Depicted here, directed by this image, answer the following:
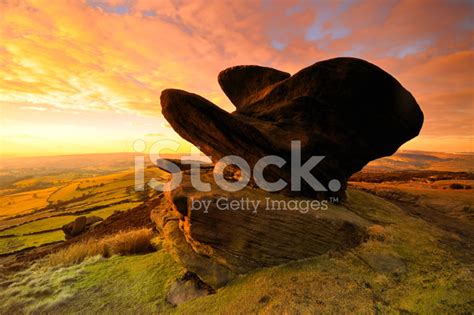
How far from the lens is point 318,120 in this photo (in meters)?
12.8

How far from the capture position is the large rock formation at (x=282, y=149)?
29.2 ft

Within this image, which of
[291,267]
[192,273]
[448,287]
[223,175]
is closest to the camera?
[448,287]

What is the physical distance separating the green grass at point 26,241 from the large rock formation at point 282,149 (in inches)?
1653

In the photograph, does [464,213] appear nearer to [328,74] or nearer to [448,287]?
[448,287]

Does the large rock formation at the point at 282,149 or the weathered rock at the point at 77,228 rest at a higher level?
the large rock formation at the point at 282,149

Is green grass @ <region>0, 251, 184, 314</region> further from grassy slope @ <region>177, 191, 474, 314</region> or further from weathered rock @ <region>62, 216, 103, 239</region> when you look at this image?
weathered rock @ <region>62, 216, 103, 239</region>

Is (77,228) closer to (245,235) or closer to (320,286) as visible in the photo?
(245,235)

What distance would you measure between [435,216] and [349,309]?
1369cm

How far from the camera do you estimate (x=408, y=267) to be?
800 centimetres

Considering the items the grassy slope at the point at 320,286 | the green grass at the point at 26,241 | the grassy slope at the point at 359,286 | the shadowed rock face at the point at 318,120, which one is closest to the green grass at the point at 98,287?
the grassy slope at the point at 320,286

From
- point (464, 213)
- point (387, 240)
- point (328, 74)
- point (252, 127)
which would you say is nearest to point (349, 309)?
point (387, 240)

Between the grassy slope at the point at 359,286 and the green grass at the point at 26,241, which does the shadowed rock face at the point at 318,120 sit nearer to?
the grassy slope at the point at 359,286

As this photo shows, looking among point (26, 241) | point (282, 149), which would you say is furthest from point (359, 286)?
point (26, 241)

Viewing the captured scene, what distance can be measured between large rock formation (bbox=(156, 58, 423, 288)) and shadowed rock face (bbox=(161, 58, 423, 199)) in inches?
2.1
